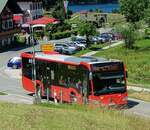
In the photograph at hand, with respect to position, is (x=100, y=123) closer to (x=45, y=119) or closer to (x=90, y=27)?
(x=45, y=119)

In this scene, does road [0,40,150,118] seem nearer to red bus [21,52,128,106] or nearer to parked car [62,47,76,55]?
red bus [21,52,128,106]

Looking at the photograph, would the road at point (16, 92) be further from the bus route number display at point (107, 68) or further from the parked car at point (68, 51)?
the parked car at point (68, 51)

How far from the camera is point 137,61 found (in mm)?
50344

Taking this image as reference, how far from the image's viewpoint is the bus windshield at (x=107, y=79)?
28969mm

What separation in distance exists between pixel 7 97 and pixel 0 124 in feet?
68.9

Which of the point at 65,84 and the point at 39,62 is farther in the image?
the point at 39,62

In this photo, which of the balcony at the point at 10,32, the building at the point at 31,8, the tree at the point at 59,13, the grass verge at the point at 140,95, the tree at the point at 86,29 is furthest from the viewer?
the tree at the point at 59,13

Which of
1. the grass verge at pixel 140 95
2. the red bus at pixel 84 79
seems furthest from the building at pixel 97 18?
the red bus at pixel 84 79

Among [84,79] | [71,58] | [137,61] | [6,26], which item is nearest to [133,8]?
[6,26]

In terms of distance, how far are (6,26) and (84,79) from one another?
56.5 m

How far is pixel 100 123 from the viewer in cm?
1639

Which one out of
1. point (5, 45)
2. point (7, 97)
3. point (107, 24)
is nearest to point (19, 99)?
point (7, 97)

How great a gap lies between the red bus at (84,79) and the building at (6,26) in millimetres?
47419

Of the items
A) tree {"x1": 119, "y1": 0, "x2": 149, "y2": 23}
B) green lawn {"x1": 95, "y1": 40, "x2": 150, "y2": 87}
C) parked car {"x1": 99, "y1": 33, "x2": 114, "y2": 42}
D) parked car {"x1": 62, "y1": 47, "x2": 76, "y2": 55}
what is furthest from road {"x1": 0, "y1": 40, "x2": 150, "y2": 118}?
tree {"x1": 119, "y1": 0, "x2": 149, "y2": 23}
